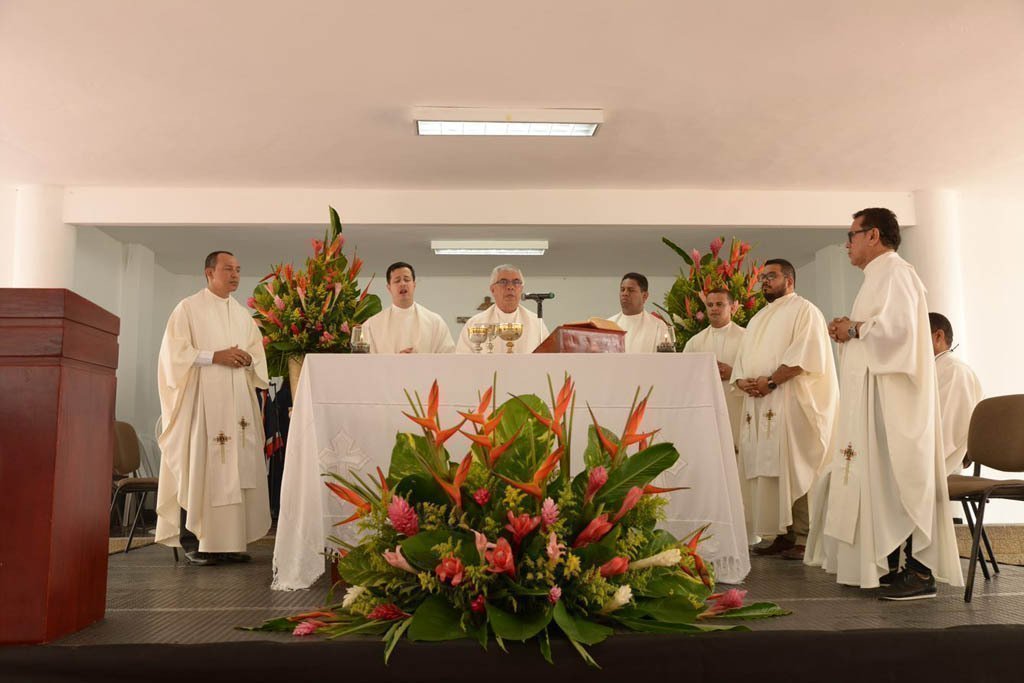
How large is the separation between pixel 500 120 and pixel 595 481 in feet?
16.4


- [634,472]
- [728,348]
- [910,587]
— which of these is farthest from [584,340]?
[728,348]

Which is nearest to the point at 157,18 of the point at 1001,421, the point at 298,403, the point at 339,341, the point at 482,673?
the point at 339,341

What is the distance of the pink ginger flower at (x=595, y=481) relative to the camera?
2.33 metres

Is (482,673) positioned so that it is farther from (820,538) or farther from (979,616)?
(820,538)

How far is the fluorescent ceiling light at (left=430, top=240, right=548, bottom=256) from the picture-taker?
37.5 ft

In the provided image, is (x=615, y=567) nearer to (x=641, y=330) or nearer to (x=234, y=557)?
(x=234, y=557)

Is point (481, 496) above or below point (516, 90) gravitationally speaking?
below

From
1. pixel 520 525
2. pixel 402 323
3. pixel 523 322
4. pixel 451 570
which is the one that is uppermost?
pixel 402 323

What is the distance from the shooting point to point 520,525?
2238 mm

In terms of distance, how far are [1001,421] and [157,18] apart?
514 centimetres

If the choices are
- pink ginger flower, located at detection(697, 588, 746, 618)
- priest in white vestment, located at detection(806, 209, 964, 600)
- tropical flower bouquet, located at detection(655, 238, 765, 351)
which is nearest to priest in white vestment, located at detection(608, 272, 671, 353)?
tropical flower bouquet, located at detection(655, 238, 765, 351)

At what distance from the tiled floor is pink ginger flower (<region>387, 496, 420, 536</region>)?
1.54 feet

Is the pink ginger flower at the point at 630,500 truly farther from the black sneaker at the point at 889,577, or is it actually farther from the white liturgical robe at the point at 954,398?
the white liturgical robe at the point at 954,398

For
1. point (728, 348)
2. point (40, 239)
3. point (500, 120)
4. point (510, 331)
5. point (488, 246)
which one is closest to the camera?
point (510, 331)
